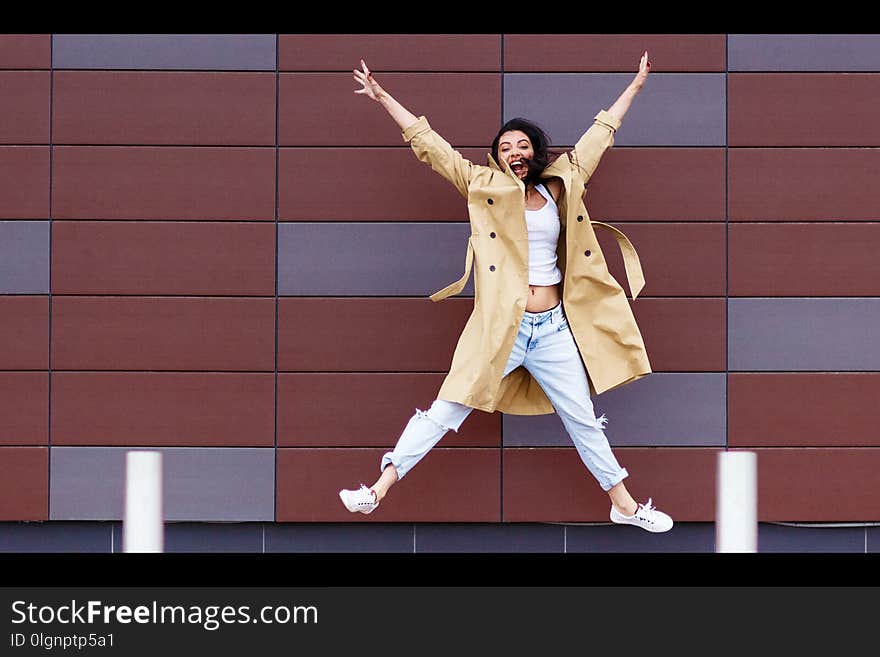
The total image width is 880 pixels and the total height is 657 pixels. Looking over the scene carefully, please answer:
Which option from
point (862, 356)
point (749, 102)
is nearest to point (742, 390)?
point (862, 356)

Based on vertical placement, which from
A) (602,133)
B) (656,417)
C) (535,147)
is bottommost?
(656,417)

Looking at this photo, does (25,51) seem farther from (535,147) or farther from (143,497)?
(535,147)

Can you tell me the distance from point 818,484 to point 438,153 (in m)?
2.93

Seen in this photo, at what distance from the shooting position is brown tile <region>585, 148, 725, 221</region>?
5707 millimetres

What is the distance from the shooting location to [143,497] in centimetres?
504

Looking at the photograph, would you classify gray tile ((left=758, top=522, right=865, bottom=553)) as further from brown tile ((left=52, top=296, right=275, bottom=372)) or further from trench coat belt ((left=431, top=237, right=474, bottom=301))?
brown tile ((left=52, top=296, right=275, bottom=372))

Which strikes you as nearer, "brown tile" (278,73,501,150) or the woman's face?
the woman's face

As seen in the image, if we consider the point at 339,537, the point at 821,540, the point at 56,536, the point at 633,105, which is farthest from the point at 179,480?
the point at 821,540

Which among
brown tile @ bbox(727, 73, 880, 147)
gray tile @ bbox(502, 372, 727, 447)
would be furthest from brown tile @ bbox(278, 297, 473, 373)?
brown tile @ bbox(727, 73, 880, 147)

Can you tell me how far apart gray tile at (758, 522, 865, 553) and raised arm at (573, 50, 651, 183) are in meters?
2.47

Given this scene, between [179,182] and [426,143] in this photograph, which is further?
[179,182]

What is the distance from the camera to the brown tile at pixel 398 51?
571 cm

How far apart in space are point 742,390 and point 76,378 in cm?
387

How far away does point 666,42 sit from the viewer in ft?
18.8
